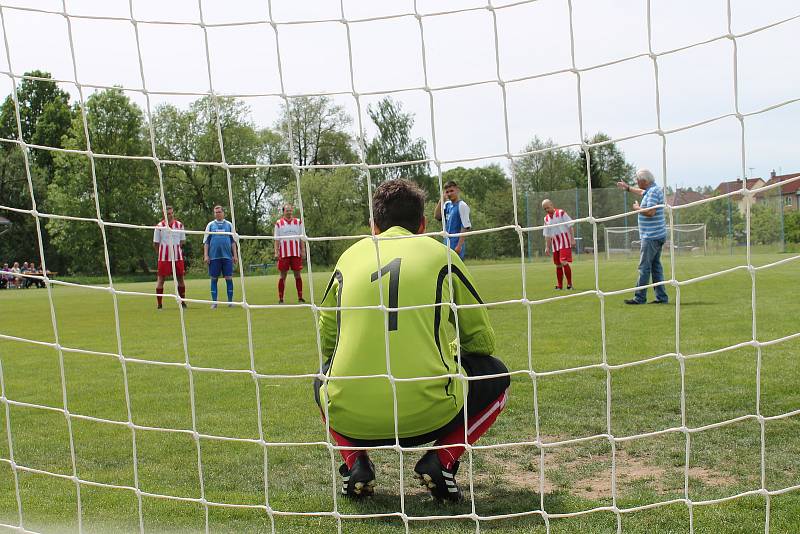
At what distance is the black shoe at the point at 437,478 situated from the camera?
303 centimetres

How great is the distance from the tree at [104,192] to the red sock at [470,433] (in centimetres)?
2392

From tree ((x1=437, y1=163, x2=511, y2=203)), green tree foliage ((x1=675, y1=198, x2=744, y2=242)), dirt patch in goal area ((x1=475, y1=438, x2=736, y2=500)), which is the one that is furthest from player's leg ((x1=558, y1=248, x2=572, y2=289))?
tree ((x1=437, y1=163, x2=511, y2=203))

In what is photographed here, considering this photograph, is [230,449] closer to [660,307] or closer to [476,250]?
[660,307]

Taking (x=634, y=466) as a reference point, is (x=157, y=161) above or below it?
Answer: above

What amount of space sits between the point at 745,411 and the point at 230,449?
2.61 meters

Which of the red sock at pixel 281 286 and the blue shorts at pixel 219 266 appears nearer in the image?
the red sock at pixel 281 286

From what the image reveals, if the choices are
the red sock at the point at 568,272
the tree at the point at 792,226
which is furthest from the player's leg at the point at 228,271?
the tree at the point at 792,226

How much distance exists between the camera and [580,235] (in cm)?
2902

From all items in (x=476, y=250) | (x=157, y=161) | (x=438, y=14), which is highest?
(x=438, y=14)

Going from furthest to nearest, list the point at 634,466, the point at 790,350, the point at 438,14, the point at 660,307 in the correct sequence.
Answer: the point at 660,307
the point at 790,350
the point at 634,466
the point at 438,14

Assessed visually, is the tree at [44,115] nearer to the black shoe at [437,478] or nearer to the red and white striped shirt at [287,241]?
the red and white striped shirt at [287,241]

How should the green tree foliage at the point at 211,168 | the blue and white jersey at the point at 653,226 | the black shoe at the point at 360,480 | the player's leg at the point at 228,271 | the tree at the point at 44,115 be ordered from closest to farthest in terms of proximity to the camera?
the black shoe at the point at 360,480 < the blue and white jersey at the point at 653,226 < the player's leg at the point at 228,271 < the green tree foliage at the point at 211,168 < the tree at the point at 44,115

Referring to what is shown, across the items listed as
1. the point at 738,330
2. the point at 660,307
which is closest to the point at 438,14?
the point at 738,330

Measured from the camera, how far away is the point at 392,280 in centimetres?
295
